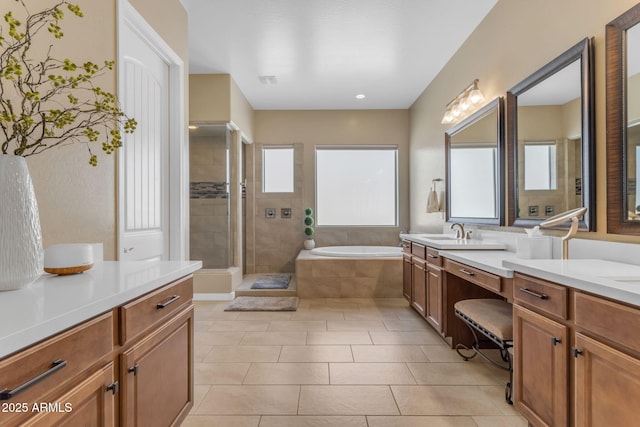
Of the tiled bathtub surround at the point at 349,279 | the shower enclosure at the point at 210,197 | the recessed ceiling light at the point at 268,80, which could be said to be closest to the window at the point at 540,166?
the tiled bathtub surround at the point at 349,279

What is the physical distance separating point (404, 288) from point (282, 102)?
3212 millimetres

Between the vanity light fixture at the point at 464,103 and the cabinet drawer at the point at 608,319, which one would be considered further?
the vanity light fixture at the point at 464,103

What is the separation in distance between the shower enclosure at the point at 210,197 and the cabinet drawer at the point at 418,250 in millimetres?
2277

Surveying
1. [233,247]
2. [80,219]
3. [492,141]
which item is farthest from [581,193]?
[233,247]

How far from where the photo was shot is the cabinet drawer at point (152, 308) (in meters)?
1.05

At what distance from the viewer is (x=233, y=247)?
14.8 feet

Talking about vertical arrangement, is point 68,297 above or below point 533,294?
above

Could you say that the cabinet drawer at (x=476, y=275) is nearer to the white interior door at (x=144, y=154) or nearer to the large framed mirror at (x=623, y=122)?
the large framed mirror at (x=623, y=122)

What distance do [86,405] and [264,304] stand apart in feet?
9.86

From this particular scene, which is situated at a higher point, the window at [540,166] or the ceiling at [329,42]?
the ceiling at [329,42]

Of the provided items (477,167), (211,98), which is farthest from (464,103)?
(211,98)

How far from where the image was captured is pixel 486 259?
2.13m

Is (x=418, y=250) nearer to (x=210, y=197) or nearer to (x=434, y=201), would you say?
(x=434, y=201)

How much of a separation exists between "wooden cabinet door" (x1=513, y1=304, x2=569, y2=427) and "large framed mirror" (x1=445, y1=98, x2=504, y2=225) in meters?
1.32
